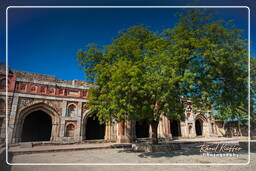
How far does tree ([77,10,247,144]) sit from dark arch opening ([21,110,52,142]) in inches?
683

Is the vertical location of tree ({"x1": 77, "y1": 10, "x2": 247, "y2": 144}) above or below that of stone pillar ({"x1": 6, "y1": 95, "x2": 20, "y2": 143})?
above

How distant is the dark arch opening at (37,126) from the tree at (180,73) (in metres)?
17.4

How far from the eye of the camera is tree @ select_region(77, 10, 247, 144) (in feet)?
28.1

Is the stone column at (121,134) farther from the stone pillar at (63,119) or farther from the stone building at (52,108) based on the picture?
the stone pillar at (63,119)

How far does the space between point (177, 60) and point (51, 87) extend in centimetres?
1442

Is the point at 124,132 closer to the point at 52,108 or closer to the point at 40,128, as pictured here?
the point at 52,108

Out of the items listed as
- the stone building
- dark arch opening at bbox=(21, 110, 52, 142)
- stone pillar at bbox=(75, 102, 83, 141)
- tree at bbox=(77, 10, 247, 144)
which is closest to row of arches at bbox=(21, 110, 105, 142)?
dark arch opening at bbox=(21, 110, 52, 142)

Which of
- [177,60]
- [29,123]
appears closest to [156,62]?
[177,60]

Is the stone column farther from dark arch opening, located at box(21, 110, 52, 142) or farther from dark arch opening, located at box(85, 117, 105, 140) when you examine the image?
dark arch opening, located at box(21, 110, 52, 142)

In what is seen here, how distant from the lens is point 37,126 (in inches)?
917

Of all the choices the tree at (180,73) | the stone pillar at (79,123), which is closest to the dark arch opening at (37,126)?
the stone pillar at (79,123)

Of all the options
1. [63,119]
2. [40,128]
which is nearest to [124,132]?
[63,119]

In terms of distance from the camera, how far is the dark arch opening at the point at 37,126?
22.1 m

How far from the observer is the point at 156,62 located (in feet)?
28.7
